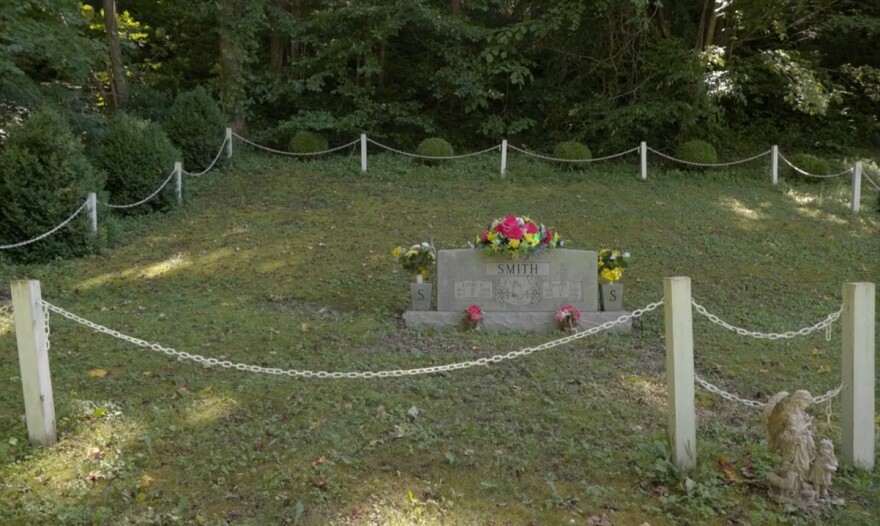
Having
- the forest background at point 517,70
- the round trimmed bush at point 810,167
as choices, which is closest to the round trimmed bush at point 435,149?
the forest background at point 517,70

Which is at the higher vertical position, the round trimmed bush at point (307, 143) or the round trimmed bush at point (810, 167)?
the round trimmed bush at point (307, 143)

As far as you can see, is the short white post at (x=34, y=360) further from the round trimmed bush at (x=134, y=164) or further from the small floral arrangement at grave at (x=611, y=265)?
the round trimmed bush at (x=134, y=164)

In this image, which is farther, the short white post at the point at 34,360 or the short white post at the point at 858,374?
the short white post at the point at 858,374

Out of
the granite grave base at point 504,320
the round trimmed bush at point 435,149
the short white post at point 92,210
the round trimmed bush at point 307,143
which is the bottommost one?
the granite grave base at point 504,320

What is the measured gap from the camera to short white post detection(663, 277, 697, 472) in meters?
4.77

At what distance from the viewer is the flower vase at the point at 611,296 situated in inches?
366

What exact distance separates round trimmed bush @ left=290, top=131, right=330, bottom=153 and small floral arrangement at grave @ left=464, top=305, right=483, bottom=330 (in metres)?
11.8

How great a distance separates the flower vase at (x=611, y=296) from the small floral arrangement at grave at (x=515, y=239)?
0.89m

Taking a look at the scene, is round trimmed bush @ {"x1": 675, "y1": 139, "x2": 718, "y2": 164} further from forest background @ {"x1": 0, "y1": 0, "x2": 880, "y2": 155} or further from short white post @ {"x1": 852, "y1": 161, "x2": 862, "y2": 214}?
short white post @ {"x1": 852, "y1": 161, "x2": 862, "y2": 214}

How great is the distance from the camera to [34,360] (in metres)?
4.94

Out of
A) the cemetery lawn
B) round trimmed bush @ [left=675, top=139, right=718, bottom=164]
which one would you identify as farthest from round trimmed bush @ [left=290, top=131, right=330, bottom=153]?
round trimmed bush @ [left=675, top=139, right=718, bottom=164]

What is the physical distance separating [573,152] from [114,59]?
1244 cm

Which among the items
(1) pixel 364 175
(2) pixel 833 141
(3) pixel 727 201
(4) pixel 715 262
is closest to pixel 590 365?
(4) pixel 715 262

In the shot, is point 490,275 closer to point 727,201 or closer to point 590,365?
point 590,365
